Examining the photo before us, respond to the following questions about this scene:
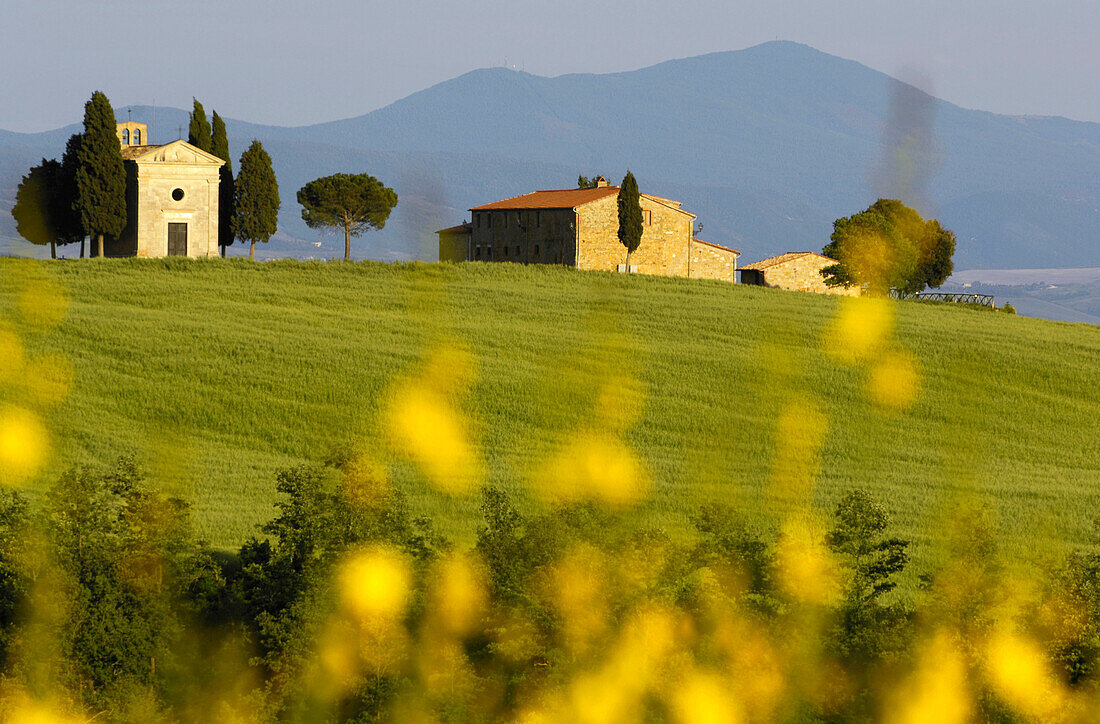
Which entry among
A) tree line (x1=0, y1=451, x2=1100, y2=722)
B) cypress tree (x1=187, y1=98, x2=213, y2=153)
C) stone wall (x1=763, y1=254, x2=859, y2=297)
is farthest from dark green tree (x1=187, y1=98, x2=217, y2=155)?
tree line (x1=0, y1=451, x2=1100, y2=722)

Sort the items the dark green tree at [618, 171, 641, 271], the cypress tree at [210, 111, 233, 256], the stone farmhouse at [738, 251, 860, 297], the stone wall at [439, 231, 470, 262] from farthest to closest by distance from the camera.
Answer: the stone wall at [439, 231, 470, 262] < the stone farmhouse at [738, 251, 860, 297] < the dark green tree at [618, 171, 641, 271] < the cypress tree at [210, 111, 233, 256]

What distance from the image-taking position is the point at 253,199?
66875 mm

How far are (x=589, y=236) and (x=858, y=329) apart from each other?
76.4 feet

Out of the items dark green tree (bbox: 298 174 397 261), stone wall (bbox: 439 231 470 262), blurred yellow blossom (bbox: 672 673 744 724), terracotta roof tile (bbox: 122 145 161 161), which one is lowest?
blurred yellow blossom (bbox: 672 673 744 724)

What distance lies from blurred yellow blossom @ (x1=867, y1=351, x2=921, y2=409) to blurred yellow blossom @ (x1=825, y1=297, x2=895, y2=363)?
1.01m

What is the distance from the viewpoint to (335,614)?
49.7 ft

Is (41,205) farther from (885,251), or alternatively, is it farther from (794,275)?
(885,251)

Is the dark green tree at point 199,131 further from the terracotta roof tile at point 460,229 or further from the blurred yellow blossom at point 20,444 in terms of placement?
the blurred yellow blossom at point 20,444

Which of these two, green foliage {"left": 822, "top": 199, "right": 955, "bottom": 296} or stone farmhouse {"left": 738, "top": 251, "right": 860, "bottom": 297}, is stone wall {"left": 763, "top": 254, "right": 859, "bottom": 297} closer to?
stone farmhouse {"left": 738, "top": 251, "right": 860, "bottom": 297}

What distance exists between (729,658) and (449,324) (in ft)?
110

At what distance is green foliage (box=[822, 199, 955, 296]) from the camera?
82.8 metres

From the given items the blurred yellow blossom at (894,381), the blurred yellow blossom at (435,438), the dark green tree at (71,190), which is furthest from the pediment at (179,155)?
the blurred yellow blossom at (894,381)

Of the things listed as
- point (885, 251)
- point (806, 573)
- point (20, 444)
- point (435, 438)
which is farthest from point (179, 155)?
point (806, 573)

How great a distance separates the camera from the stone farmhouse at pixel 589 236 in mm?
74125
